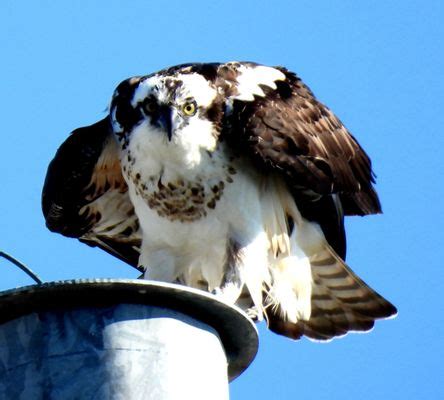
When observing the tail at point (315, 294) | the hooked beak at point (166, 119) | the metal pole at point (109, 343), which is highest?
the hooked beak at point (166, 119)

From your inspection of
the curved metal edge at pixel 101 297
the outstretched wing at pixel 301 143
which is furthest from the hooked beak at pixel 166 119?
the curved metal edge at pixel 101 297

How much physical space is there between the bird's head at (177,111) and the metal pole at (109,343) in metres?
2.38

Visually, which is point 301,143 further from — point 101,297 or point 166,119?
point 101,297

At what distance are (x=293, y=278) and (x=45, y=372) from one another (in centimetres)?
367

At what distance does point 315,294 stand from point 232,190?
1.13 metres

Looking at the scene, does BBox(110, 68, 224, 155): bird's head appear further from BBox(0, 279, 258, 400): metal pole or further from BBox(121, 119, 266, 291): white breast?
BBox(0, 279, 258, 400): metal pole

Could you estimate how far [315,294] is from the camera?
818 centimetres

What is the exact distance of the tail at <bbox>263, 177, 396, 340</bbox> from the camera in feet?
25.9

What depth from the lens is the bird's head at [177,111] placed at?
7.28 metres

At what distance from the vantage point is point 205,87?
24.2 ft

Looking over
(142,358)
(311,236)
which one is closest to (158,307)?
(142,358)

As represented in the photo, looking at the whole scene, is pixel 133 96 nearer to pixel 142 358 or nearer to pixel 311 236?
pixel 311 236

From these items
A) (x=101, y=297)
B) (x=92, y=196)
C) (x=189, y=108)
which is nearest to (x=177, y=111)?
(x=189, y=108)

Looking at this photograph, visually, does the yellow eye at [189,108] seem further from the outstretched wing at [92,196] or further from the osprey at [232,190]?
the outstretched wing at [92,196]
